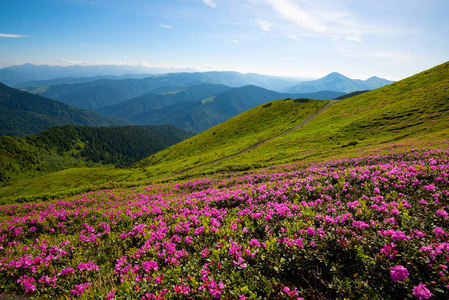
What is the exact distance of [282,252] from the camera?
17.0 ft

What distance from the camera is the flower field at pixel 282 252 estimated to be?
13.3ft

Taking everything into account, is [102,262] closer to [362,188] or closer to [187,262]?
[187,262]

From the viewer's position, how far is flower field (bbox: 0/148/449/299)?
4047mm

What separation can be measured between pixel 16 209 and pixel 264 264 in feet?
81.5

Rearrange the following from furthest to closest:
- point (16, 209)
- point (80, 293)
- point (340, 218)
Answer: point (16, 209) → point (340, 218) → point (80, 293)

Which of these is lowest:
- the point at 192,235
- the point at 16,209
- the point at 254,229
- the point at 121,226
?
the point at 16,209

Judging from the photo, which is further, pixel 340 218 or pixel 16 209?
pixel 16 209

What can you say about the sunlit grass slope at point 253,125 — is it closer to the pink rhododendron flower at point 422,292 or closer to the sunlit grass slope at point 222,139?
the sunlit grass slope at point 222,139

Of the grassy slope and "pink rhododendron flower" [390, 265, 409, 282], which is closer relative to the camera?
"pink rhododendron flower" [390, 265, 409, 282]

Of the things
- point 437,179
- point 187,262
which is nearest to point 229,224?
point 187,262

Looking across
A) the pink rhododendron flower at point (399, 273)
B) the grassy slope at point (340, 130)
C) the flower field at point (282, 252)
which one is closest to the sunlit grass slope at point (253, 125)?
the grassy slope at point (340, 130)

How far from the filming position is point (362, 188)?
8.43 meters

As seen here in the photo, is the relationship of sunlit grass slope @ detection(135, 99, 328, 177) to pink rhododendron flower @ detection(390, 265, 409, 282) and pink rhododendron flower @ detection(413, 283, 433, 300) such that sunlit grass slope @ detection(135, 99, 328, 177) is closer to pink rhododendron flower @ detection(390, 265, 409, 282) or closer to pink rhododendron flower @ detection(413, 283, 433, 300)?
pink rhododendron flower @ detection(390, 265, 409, 282)

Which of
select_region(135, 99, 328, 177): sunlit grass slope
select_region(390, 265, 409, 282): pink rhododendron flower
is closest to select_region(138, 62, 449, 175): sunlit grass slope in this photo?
select_region(135, 99, 328, 177): sunlit grass slope
